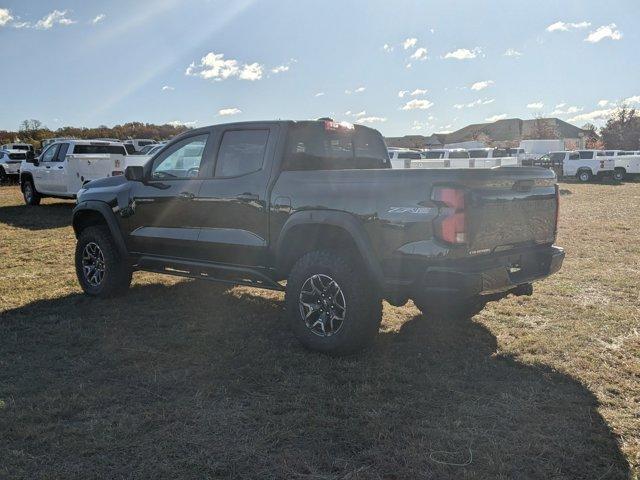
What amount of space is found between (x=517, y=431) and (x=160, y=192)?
400 centimetres

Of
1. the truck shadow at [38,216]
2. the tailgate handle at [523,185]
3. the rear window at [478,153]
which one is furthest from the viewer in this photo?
the rear window at [478,153]

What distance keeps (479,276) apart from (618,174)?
28.6 metres

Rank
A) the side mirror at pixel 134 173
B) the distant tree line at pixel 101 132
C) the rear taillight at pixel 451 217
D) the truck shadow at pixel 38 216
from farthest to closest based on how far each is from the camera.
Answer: the distant tree line at pixel 101 132, the truck shadow at pixel 38 216, the side mirror at pixel 134 173, the rear taillight at pixel 451 217

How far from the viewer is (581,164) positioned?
2933 cm

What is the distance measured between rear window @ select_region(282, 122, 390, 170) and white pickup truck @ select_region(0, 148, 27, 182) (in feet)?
83.4

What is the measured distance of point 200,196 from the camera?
5.32 m

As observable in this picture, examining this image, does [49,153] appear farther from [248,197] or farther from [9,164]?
[9,164]

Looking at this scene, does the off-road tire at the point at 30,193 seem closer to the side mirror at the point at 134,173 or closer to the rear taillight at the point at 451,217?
the side mirror at the point at 134,173

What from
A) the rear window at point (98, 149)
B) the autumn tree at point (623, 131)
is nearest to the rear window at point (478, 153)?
the rear window at point (98, 149)

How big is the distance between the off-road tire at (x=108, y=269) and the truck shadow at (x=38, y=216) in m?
6.68

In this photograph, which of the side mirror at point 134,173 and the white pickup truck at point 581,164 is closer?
the side mirror at point 134,173

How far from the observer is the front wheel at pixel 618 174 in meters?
28.5

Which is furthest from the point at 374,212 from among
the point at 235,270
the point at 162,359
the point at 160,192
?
the point at 160,192

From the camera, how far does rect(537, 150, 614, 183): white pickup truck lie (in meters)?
28.8
